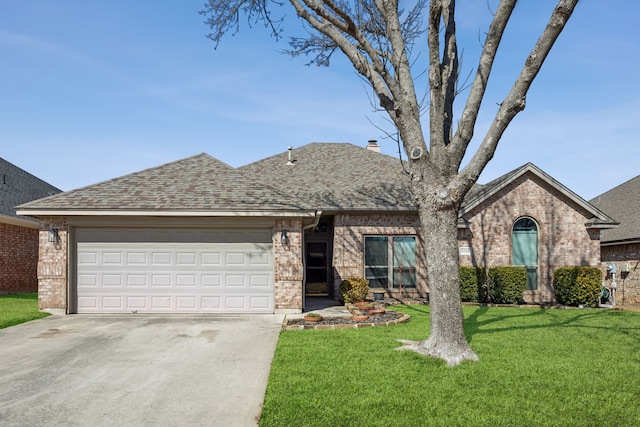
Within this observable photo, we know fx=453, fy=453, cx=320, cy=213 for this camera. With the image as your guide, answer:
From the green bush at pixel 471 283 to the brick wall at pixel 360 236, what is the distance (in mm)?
1468

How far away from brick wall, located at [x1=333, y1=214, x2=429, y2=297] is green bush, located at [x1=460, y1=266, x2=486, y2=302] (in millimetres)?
1468

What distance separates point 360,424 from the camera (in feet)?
15.8

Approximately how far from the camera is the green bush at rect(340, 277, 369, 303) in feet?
47.5

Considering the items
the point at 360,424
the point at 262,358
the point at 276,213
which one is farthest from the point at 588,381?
the point at 276,213

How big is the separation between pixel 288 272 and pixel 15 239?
13.6 meters

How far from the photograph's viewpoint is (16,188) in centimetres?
2147

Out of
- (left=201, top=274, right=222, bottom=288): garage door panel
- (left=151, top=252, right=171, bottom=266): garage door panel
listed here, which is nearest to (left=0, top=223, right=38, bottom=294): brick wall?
(left=151, top=252, right=171, bottom=266): garage door panel

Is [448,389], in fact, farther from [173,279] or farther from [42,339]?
[173,279]

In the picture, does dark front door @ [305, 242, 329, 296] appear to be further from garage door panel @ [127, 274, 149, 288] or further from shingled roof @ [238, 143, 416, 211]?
garage door panel @ [127, 274, 149, 288]

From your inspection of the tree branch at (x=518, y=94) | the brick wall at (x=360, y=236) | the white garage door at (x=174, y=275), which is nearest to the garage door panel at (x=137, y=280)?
the white garage door at (x=174, y=275)

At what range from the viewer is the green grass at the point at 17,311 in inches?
441

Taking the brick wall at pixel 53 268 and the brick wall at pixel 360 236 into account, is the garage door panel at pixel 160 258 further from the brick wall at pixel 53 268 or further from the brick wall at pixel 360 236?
the brick wall at pixel 360 236

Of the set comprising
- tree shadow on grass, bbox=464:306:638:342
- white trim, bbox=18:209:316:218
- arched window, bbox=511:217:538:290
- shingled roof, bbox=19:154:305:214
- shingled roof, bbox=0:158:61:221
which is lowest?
tree shadow on grass, bbox=464:306:638:342

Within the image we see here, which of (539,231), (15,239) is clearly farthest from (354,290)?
(15,239)
